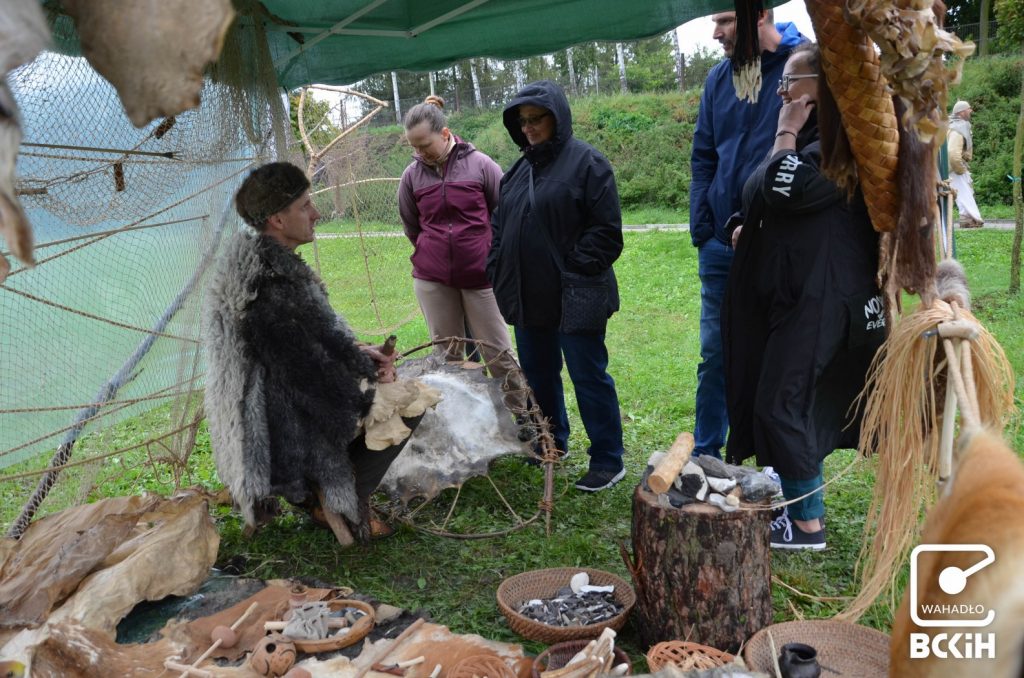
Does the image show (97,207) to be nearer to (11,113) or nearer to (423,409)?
(423,409)

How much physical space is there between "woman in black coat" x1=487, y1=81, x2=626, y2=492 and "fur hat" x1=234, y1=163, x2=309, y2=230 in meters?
1.15

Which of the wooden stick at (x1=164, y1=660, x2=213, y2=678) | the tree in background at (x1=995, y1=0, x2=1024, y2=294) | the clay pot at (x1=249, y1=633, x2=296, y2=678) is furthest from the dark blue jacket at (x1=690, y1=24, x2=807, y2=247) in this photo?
the tree in background at (x1=995, y1=0, x2=1024, y2=294)

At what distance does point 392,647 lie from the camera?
263 centimetres

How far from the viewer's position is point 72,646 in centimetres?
240

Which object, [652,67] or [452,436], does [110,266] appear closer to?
[452,436]

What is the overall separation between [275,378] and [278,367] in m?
0.05

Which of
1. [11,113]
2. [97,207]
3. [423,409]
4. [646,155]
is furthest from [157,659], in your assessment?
[646,155]

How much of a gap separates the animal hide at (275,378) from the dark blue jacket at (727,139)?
1769 mm

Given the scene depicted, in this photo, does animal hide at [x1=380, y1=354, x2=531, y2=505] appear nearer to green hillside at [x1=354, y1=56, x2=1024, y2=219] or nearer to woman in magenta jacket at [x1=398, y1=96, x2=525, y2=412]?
woman in magenta jacket at [x1=398, y1=96, x2=525, y2=412]

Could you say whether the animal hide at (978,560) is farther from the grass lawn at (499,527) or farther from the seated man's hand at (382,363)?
the seated man's hand at (382,363)

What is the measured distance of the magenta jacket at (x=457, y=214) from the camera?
454 cm

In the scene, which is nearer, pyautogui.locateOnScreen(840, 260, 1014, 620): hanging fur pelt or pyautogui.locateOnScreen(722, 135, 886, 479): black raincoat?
pyautogui.locateOnScreen(840, 260, 1014, 620): hanging fur pelt

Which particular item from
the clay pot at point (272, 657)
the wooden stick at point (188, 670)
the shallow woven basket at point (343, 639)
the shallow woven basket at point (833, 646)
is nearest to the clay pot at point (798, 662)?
the shallow woven basket at point (833, 646)
